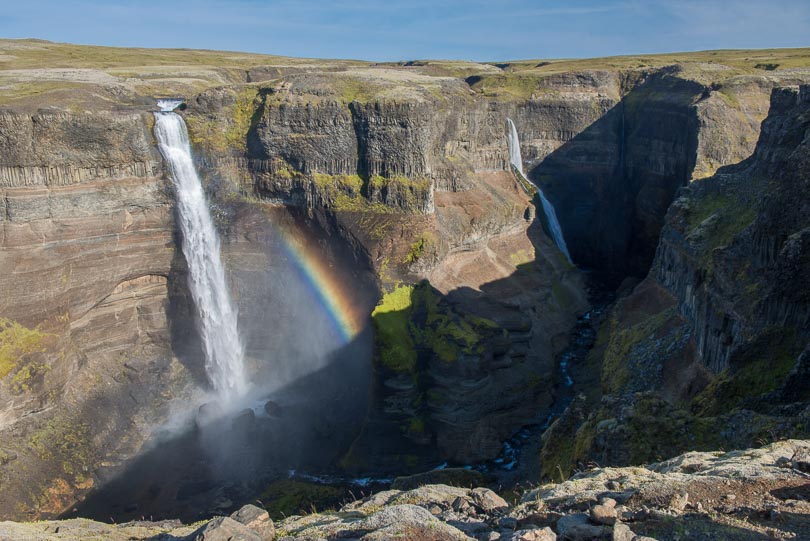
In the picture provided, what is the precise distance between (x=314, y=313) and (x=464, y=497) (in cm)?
3130

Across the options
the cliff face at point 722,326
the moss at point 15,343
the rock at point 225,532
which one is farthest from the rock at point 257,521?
the moss at point 15,343

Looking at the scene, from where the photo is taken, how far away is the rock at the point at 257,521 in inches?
557

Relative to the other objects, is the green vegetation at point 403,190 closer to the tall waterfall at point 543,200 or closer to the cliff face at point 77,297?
the cliff face at point 77,297

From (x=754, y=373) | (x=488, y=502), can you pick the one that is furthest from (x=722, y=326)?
(x=488, y=502)

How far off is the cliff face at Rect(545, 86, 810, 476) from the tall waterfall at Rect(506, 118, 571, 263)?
27.2m

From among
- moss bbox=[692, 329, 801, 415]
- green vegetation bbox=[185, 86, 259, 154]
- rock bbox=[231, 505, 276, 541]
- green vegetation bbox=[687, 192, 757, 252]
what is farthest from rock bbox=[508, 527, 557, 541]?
green vegetation bbox=[185, 86, 259, 154]

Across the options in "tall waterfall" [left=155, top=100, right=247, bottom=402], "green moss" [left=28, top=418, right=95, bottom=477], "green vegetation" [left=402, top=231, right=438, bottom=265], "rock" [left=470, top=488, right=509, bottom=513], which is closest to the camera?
"rock" [left=470, top=488, right=509, bottom=513]

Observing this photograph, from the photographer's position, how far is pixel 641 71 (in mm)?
78938

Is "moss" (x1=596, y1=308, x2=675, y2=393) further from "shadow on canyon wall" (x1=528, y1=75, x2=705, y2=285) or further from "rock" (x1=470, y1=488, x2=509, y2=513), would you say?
"shadow on canyon wall" (x1=528, y1=75, x2=705, y2=285)

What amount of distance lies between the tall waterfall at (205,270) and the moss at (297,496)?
11745 millimetres

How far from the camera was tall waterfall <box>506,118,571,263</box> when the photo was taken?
223ft

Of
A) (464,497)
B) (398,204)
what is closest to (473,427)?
(398,204)

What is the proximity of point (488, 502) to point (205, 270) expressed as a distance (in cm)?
3600

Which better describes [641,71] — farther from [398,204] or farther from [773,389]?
[773,389]
